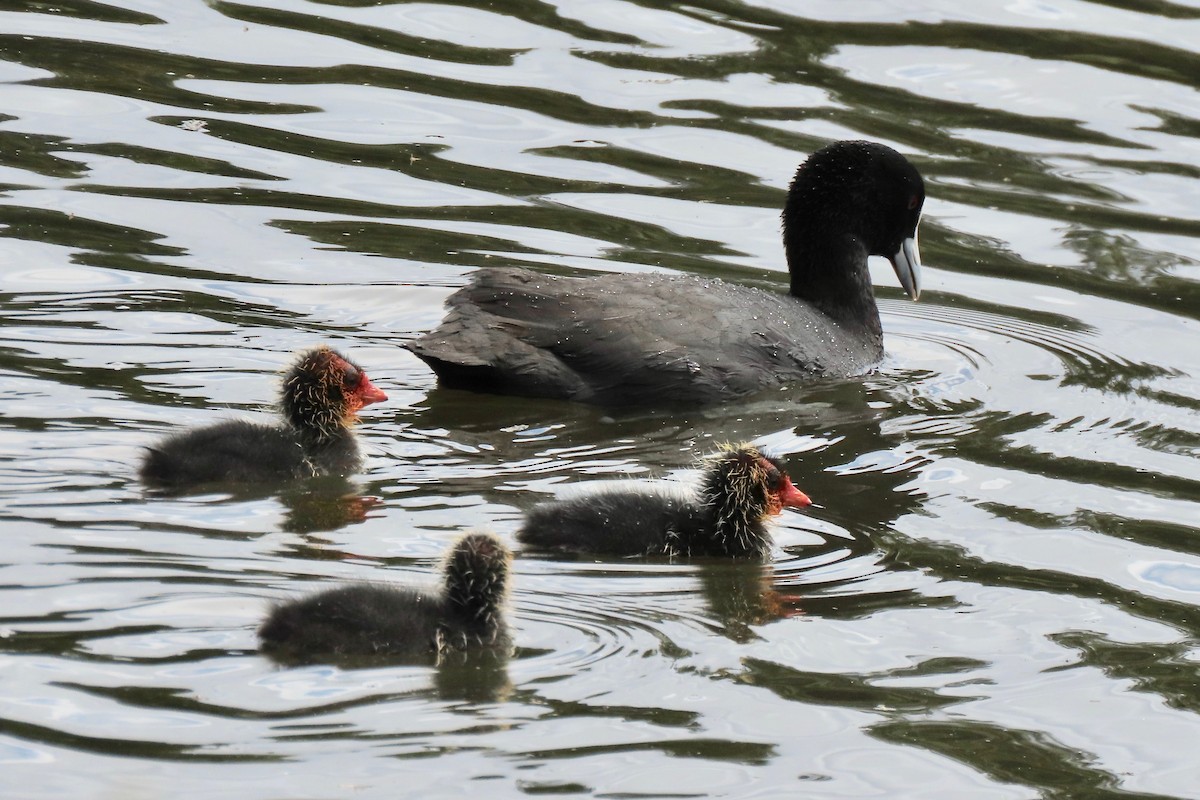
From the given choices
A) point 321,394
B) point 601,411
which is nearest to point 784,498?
point 601,411

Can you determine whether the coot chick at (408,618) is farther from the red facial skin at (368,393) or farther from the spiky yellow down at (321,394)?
the red facial skin at (368,393)

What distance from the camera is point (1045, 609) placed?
23.6 feet

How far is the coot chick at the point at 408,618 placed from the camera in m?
6.01

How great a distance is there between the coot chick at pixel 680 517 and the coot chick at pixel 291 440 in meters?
1.08

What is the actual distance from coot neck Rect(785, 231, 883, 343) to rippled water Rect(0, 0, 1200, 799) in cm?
38

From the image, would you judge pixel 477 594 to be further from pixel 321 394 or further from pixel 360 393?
pixel 360 393

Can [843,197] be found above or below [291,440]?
above

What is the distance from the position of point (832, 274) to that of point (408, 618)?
5.38 metres

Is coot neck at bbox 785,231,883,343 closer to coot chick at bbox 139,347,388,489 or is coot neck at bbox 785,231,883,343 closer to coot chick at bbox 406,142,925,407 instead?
coot chick at bbox 406,142,925,407

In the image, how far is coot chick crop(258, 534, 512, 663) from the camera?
237 inches

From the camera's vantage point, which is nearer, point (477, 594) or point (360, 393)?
point (477, 594)

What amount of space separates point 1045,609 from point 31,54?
8937 mm

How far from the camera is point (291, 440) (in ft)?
26.2

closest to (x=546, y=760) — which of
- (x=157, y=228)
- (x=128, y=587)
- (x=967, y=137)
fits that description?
(x=128, y=587)
